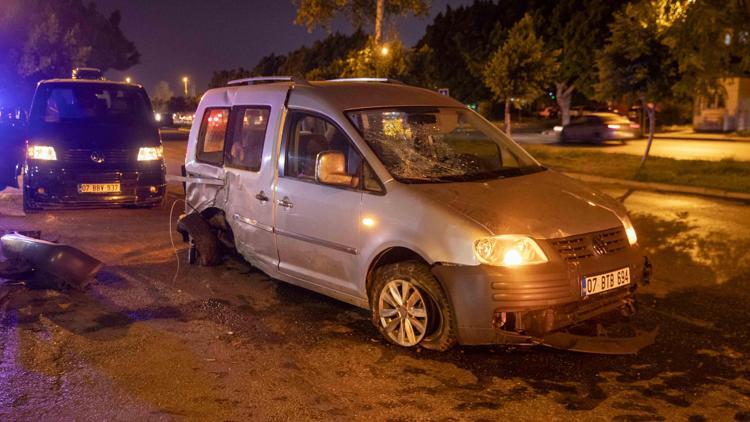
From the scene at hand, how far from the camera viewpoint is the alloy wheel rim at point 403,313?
494 centimetres

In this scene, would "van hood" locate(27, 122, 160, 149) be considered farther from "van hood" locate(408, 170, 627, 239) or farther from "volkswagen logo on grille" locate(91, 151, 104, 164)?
"van hood" locate(408, 170, 627, 239)

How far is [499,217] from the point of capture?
15.3 feet

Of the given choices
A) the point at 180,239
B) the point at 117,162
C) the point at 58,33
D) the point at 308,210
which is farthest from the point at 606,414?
the point at 58,33

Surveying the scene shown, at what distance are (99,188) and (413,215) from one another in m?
6.34

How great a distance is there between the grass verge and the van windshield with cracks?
969 cm

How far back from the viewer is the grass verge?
15.1m

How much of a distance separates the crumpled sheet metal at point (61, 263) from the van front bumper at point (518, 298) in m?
3.47

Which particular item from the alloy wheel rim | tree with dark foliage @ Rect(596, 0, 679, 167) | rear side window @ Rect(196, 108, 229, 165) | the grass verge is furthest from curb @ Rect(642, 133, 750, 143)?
the alloy wheel rim

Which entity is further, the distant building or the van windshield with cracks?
the distant building

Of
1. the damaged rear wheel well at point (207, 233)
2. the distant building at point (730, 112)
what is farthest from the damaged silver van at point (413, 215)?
the distant building at point (730, 112)

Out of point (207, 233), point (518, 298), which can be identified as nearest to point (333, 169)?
point (518, 298)

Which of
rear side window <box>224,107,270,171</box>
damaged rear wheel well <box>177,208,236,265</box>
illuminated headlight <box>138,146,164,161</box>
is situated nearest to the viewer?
rear side window <box>224,107,270,171</box>

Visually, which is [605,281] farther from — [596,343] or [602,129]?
[602,129]

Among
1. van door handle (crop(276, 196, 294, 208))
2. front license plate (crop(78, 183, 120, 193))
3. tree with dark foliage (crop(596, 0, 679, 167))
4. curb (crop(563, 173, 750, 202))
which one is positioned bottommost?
curb (crop(563, 173, 750, 202))
